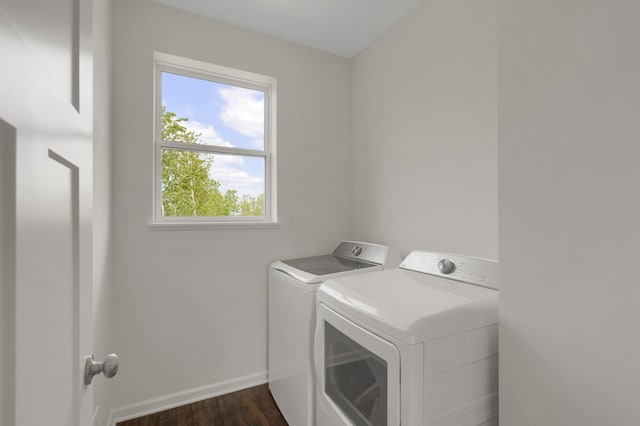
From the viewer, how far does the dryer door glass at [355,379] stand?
3.34ft

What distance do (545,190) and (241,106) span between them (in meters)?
2.08

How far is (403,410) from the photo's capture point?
0.89 m

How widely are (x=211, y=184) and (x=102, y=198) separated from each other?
0.75 m

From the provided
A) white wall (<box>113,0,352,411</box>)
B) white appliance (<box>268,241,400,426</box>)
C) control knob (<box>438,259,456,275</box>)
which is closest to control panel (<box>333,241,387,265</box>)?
white appliance (<box>268,241,400,426</box>)

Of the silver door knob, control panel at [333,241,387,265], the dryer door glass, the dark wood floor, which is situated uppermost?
control panel at [333,241,387,265]

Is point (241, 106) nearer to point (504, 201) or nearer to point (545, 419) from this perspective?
point (504, 201)

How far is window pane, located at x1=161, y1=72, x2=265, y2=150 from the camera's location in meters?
2.05

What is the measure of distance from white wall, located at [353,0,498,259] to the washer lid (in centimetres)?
46

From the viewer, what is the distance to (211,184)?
2154 mm

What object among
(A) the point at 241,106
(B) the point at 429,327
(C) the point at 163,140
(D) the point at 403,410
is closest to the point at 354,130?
(A) the point at 241,106

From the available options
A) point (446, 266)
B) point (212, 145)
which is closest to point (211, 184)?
point (212, 145)

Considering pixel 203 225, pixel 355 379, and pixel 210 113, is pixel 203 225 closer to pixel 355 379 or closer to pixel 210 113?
pixel 210 113

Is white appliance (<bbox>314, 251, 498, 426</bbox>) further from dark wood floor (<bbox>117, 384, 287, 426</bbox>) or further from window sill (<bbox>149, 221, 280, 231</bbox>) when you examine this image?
window sill (<bbox>149, 221, 280, 231</bbox>)

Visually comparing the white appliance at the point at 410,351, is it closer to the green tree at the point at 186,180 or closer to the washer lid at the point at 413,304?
the washer lid at the point at 413,304
